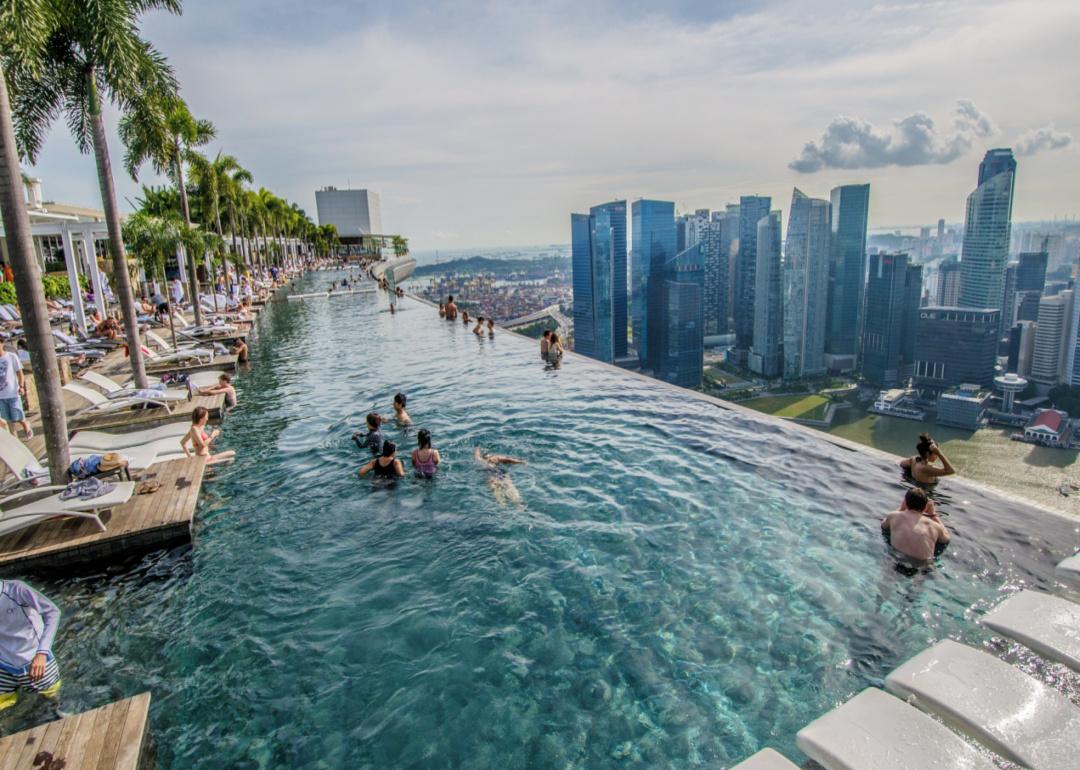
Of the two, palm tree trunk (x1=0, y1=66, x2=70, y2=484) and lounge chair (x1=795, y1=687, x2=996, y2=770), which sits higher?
palm tree trunk (x1=0, y1=66, x2=70, y2=484)

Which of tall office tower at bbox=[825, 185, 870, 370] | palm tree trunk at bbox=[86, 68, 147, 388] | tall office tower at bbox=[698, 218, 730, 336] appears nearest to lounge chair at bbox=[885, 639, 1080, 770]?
palm tree trunk at bbox=[86, 68, 147, 388]

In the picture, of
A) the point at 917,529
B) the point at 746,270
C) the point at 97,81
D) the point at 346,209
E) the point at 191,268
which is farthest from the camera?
the point at 346,209

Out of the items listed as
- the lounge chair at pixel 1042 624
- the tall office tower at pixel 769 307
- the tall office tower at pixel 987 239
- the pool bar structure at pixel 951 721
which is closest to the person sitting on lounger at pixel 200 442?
the pool bar structure at pixel 951 721

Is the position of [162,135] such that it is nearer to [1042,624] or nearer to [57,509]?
[57,509]

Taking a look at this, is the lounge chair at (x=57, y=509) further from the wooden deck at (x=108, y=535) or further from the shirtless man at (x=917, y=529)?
the shirtless man at (x=917, y=529)

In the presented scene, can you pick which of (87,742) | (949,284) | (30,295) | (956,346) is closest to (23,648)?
(87,742)

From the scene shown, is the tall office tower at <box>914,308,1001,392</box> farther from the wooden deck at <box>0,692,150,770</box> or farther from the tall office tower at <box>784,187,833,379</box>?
the wooden deck at <box>0,692,150,770</box>
